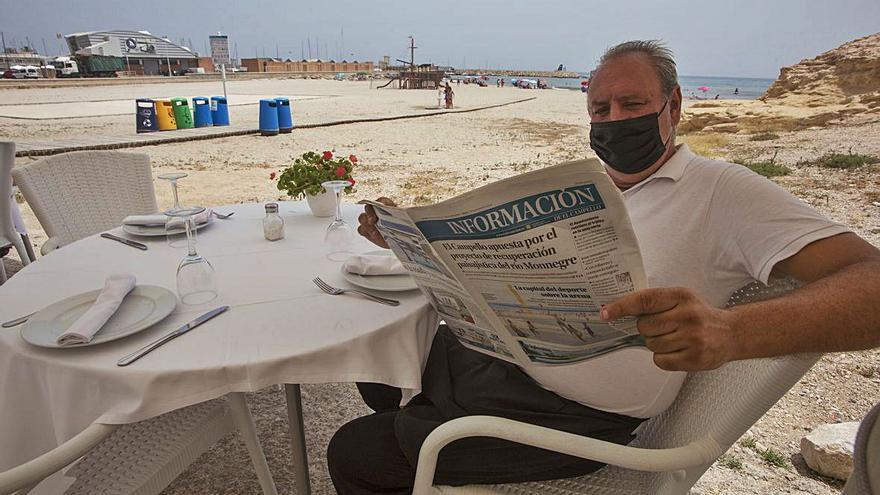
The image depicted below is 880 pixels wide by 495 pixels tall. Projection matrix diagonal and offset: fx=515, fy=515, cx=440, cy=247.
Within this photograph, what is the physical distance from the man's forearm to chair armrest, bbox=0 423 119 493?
1.35 m

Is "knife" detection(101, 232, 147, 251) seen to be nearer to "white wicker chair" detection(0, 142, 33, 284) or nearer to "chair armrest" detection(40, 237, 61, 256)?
"chair armrest" detection(40, 237, 61, 256)

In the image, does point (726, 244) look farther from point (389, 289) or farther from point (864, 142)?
point (864, 142)

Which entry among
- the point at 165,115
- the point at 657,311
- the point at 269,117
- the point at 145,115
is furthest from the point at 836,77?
the point at 657,311

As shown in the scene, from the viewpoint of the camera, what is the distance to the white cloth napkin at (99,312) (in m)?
1.20

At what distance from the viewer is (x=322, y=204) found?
236 centimetres

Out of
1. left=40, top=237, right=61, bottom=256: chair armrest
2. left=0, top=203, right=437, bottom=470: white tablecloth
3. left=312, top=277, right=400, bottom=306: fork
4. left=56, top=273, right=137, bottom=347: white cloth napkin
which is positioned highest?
left=56, top=273, right=137, bottom=347: white cloth napkin

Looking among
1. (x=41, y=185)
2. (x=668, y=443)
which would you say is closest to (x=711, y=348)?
(x=668, y=443)

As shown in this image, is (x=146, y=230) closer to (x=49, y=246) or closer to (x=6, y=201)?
(x=49, y=246)

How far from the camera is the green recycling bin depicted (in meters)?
13.3

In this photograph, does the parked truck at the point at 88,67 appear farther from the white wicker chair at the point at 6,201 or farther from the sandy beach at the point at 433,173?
the white wicker chair at the point at 6,201

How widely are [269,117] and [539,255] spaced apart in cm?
1302

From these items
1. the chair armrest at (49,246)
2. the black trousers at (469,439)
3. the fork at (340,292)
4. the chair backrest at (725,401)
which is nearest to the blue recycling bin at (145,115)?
the chair armrest at (49,246)

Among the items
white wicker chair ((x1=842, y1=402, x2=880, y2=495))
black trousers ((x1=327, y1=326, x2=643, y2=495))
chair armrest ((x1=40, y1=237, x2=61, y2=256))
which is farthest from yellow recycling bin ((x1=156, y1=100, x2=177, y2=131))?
white wicker chair ((x1=842, y1=402, x2=880, y2=495))

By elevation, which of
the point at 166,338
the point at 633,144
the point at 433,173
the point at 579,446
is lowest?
the point at 433,173
